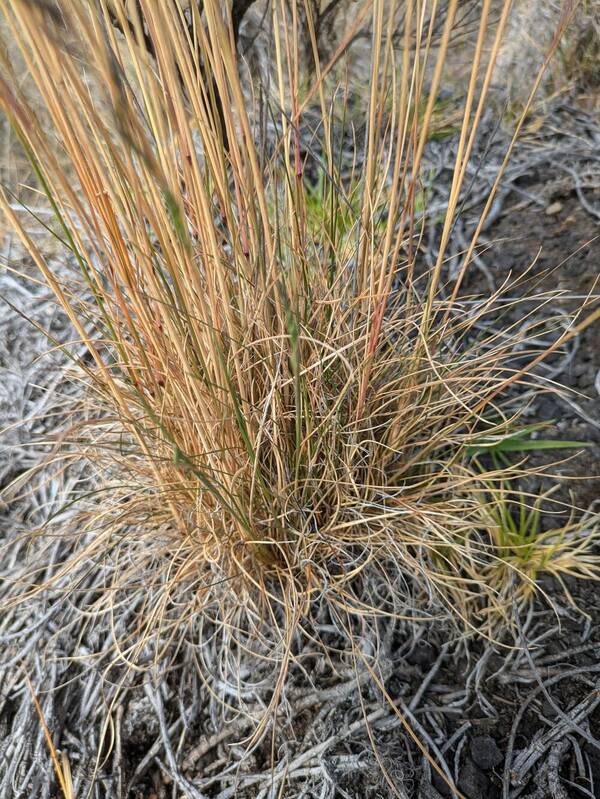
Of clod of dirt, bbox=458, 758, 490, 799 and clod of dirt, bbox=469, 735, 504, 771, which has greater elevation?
clod of dirt, bbox=469, 735, 504, 771

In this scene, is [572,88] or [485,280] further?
[572,88]

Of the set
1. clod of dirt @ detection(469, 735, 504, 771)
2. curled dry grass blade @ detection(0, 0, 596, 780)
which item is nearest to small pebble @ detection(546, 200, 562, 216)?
curled dry grass blade @ detection(0, 0, 596, 780)

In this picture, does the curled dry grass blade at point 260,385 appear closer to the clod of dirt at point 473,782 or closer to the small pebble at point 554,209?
the clod of dirt at point 473,782

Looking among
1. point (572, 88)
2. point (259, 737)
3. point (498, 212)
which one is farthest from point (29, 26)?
point (572, 88)

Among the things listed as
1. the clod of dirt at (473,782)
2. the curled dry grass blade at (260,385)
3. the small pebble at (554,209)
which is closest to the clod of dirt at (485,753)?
the clod of dirt at (473,782)

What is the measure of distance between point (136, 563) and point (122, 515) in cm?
11

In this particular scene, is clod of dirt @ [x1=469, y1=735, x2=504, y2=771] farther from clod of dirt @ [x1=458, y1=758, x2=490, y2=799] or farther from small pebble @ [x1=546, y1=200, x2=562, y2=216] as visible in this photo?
small pebble @ [x1=546, y1=200, x2=562, y2=216]

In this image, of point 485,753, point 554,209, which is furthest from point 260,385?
point 554,209

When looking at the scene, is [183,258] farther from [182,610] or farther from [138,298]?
[182,610]

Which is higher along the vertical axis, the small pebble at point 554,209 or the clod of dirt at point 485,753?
the small pebble at point 554,209

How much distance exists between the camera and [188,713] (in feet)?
2.84

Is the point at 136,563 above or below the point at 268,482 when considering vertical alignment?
below

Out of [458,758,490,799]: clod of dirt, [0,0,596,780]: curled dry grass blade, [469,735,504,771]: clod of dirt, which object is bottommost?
[458,758,490,799]: clod of dirt

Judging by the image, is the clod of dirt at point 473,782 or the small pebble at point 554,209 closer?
the clod of dirt at point 473,782
